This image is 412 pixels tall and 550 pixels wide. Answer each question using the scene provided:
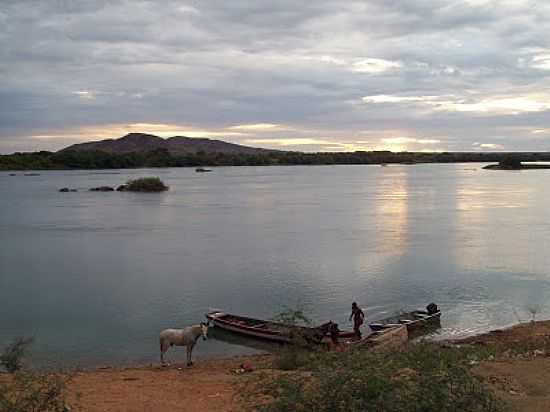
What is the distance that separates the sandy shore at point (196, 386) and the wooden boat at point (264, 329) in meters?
1.19

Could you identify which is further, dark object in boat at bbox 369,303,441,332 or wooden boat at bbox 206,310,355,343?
dark object in boat at bbox 369,303,441,332

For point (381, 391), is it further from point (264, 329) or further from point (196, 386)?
point (264, 329)

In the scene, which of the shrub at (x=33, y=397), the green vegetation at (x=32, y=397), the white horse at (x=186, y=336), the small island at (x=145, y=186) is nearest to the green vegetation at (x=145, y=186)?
the small island at (x=145, y=186)

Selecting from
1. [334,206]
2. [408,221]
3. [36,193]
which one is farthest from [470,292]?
[36,193]

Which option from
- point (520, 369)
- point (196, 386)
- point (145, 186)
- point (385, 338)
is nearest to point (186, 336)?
point (196, 386)

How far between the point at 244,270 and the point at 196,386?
1469cm

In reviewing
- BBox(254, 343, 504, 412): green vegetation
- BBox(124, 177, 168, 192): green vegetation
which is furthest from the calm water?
BBox(124, 177, 168, 192): green vegetation

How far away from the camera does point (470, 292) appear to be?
21.2m

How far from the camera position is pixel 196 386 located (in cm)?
1065

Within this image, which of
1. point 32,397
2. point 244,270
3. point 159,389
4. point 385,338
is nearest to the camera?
point 32,397

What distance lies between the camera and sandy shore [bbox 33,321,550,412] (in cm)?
905

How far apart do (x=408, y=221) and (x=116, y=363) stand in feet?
101

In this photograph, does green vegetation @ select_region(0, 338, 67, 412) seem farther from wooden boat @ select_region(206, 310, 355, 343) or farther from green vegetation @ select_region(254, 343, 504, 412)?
wooden boat @ select_region(206, 310, 355, 343)

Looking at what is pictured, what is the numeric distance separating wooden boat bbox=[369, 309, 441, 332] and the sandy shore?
10.9ft
